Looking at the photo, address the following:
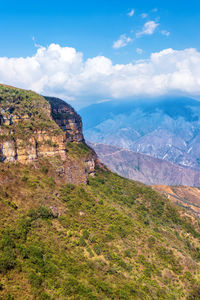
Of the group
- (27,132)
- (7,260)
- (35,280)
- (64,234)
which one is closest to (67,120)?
(27,132)

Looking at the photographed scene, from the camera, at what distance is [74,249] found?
41.3 m

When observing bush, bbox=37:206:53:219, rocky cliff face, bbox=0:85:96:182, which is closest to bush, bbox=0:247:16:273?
bush, bbox=37:206:53:219

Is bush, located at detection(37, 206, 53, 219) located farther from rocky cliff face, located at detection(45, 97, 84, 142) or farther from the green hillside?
rocky cliff face, located at detection(45, 97, 84, 142)

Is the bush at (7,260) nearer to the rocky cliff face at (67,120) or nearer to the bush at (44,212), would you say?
the bush at (44,212)

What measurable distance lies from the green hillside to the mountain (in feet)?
0.47

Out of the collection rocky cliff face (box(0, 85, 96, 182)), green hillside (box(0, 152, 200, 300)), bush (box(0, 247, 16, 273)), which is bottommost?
green hillside (box(0, 152, 200, 300))

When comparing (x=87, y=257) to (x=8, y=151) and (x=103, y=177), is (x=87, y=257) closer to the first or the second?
(x=8, y=151)

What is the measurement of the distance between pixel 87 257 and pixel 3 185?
73.1 feet

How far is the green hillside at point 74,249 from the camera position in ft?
95.9

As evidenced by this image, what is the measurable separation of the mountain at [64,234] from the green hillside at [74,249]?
14 centimetres

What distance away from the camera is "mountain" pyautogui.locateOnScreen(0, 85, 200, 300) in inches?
1196

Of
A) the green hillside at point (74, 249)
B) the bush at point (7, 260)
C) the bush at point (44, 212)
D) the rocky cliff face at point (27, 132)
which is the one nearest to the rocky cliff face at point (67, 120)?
the rocky cliff face at point (27, 132)

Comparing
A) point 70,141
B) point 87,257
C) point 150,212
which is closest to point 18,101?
point 70,141

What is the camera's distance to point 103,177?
298 feet
